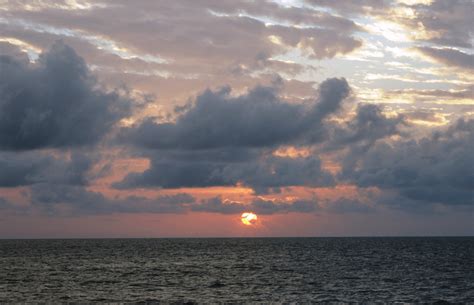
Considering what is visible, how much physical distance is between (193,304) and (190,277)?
34316 millimetres

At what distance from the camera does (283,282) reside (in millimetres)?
95688

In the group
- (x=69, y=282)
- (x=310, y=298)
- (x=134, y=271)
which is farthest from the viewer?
(x=134, y=271)

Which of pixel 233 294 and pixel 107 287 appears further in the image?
pixel 107 287

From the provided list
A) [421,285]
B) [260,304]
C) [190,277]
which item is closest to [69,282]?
[190,277]

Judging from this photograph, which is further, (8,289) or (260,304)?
(8,289)

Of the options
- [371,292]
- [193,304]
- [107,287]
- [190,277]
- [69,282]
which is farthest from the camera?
[190,277]

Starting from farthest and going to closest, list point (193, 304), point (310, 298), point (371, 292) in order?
1. point (371, 292)
2. point (310, 298)
3. point (193, 304)

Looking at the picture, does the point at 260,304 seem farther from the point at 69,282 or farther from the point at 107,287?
the point at 69,282

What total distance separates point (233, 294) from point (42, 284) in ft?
107

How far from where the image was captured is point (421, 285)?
91.4 meters

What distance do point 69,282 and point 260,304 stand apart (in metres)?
39.0

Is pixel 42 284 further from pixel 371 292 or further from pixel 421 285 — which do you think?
pixel 421 285

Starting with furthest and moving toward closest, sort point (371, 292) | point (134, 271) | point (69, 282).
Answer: point (134, 271), point (69, 282), point (371, 292)

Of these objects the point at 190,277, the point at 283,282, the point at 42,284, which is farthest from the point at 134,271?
the point at 283,282
